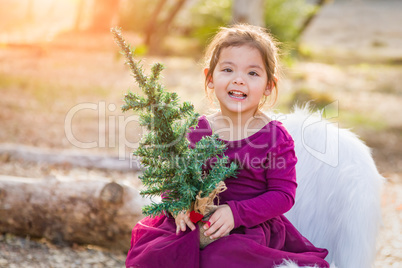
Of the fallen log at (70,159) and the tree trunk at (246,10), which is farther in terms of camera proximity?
the tree trunk at (246,10)

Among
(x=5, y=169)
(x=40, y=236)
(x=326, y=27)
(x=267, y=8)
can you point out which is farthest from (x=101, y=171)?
(x=326, y=27)

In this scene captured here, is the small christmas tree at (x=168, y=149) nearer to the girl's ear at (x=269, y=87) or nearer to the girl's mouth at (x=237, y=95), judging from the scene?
the girl's mouth at (x=237, y=95)

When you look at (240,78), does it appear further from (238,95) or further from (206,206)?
(206,206)

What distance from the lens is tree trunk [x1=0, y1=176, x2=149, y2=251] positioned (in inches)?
110

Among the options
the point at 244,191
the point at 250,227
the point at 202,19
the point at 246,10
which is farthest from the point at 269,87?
the point at 202,19

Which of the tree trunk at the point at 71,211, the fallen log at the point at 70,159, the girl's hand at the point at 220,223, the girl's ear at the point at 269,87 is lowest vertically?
the tree trunk at the point at 71,211

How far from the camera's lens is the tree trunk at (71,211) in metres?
2.81

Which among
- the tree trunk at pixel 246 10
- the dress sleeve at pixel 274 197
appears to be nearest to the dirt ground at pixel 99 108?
the dress sleeve at pixel 274 197

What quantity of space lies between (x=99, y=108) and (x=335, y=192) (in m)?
5.97

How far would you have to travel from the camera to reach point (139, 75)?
149 centimetres

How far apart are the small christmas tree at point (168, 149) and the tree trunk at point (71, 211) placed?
4.17 feet

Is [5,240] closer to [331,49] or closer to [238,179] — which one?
[238,179]

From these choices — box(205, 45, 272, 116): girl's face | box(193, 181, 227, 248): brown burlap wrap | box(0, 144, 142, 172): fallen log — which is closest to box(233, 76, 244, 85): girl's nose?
box(205, 45, 272, 116): girl's face

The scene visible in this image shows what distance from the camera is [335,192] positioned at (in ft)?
7.16
